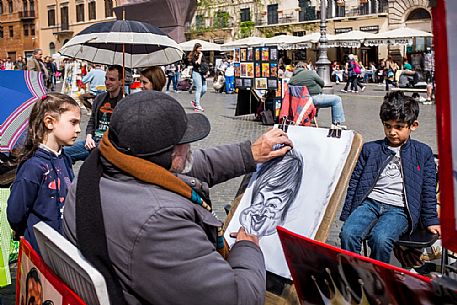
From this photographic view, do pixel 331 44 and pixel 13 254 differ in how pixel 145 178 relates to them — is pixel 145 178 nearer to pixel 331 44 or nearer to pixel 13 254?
pixel 13 254

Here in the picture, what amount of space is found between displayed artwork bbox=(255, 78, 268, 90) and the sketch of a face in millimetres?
9790

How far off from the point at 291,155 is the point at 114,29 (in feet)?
9.69

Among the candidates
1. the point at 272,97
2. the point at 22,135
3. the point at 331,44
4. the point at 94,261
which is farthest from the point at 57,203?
the point at 331,44

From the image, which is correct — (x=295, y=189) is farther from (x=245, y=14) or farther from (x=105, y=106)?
(x=245, y=14)

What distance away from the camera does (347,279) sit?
2.20m

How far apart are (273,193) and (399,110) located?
34.1 inches

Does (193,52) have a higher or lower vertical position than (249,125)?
higher

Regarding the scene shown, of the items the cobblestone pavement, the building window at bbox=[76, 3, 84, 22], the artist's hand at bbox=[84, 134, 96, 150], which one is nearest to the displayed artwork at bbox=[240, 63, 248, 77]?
the cobblestone pavement

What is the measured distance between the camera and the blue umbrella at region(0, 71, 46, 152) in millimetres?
3898

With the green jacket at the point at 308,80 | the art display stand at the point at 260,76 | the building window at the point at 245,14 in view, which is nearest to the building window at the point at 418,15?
the building window at the point at 245,14

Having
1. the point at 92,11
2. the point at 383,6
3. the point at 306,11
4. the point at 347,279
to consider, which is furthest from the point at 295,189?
the point at 92,11

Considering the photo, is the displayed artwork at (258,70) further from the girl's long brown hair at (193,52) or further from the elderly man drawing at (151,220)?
the elderly man drawing at (151,220)

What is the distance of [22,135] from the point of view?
391cm

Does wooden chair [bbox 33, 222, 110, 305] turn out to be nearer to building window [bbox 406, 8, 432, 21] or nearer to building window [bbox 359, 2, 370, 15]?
building window [bbox 406, 8, 432, 21]
